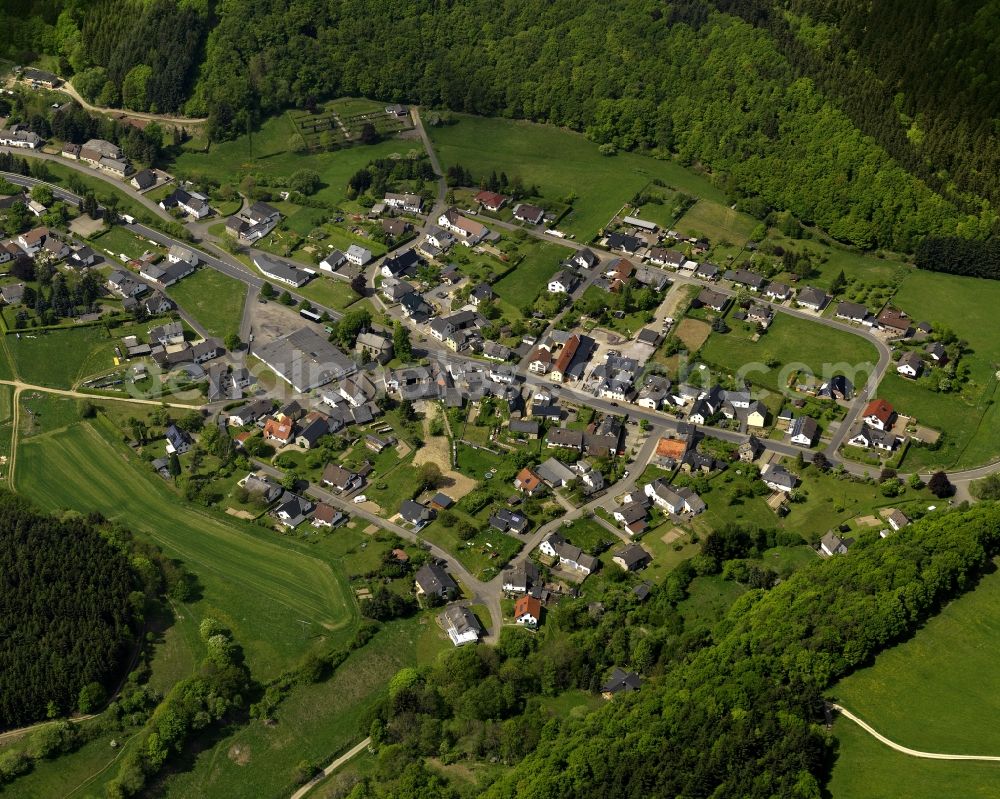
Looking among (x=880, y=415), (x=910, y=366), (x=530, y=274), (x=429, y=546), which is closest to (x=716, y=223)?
(x=530, y=274)

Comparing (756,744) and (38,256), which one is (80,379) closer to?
(38,256)

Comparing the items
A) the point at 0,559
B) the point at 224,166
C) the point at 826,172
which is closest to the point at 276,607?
the point at 0,559

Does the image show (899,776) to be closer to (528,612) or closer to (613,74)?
(528,612)

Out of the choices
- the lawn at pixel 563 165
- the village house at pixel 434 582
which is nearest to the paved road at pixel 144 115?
the lawn at pixel 563 165

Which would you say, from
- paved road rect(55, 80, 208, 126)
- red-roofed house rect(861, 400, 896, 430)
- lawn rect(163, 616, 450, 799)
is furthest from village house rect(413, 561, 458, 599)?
paved road rect(55, 80, 208, 126)

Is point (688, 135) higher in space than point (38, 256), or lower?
higher

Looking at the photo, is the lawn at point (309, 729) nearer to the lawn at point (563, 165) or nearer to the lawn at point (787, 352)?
the lawn at point (787, 352)

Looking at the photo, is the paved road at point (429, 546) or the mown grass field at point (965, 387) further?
the mown grass field at point (965, 387)
